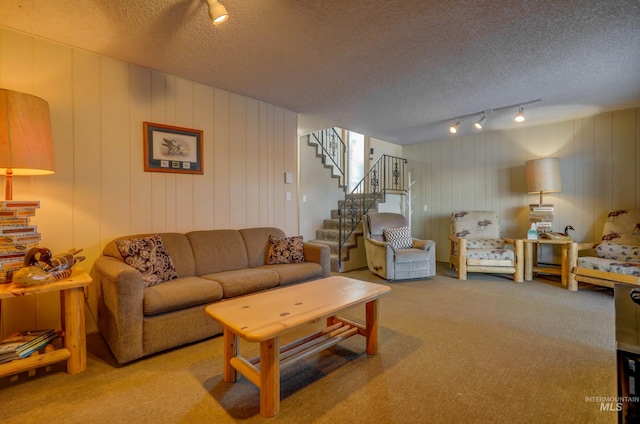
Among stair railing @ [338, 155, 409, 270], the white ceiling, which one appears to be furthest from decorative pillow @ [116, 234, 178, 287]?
stair railing @ [338, 155, 409, 270]

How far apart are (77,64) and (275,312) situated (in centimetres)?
273

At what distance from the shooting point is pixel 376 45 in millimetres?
2424

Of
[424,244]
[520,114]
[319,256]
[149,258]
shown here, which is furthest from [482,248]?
[149,258]

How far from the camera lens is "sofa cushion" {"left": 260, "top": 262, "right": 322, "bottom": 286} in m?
2.95

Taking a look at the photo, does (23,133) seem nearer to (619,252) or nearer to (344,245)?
(344,245)

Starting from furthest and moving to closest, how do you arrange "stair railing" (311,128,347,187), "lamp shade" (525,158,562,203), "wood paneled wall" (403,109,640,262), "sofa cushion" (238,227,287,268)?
"stair railing" (311,128,347,187)
"lamp shade" (525,158,562,203)
"wood paneled wall" (403,109,640,262)
"sofa cushion" (238,227,287,268)

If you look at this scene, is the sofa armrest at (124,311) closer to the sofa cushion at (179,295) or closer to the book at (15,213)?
the sofa cushion at (179,295)

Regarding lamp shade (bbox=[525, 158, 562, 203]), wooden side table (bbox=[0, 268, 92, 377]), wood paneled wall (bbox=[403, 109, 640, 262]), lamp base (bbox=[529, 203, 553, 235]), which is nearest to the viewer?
wooden side table (bbox=[0, 268, 92, 377])

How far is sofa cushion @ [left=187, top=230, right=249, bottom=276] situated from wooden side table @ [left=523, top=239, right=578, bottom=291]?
13.3ft

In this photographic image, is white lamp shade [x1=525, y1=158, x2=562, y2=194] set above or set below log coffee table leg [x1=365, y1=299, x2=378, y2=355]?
above

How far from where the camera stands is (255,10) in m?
1.99

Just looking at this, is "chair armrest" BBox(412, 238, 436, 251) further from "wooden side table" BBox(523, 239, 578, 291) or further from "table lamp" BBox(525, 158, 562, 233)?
"table lamp" BBox(525, 158, 562, 233)

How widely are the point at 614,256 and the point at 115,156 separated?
5715 mm

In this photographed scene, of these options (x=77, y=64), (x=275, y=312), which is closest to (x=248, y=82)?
(x=77, y=64)
